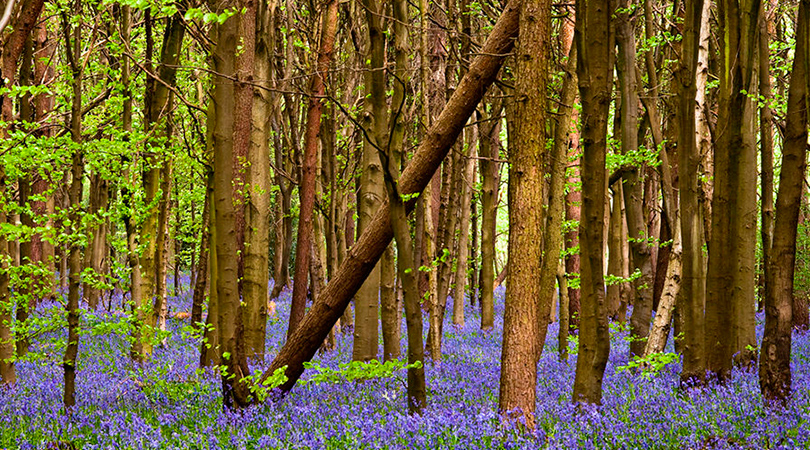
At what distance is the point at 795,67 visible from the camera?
240 inches

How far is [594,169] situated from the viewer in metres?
6.28

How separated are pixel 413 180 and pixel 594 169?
1.87 metres

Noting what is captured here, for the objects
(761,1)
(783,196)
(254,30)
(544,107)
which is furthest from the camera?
(254,30)

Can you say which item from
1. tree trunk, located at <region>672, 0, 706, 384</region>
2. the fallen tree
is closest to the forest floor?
tree trunk, located at <region>672, 0, 706, 384</region>

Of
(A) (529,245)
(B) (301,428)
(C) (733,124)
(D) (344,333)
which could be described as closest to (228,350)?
(B) (301,428)

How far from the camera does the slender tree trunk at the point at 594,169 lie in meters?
6.24

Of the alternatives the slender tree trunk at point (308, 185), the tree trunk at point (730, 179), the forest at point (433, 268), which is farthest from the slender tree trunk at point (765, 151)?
the slender tree trunk at point (308, 185)

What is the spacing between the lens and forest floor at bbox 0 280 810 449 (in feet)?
Answer: 16.3

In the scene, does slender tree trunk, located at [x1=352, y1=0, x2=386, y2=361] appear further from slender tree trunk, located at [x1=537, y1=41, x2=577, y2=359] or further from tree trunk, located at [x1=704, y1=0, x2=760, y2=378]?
tree trunk, located at [x1=704, y1=0, x2=760, y2=378]

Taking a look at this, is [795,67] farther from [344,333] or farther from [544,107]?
[344,333]

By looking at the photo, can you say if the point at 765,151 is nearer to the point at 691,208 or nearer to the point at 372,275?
the point at 691,208

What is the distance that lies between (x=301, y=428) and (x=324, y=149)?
35.8ft

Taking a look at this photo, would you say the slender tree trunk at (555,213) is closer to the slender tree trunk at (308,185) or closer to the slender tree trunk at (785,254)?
the slender tree trunk at (785,254)

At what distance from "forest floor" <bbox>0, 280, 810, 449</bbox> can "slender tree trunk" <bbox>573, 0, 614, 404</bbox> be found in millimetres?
643
